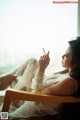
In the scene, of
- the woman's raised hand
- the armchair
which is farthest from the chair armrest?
the woman's raised hand

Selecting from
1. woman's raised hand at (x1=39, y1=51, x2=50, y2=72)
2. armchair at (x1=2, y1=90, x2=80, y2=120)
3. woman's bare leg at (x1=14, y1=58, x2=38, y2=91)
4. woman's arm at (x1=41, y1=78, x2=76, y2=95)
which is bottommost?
armchair at (x1=2, y1=90, x2=80, y2=120)

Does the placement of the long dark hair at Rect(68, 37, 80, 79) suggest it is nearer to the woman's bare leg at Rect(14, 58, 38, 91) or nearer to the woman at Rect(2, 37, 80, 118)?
the woman at Rect(2, 37, 80, 118)

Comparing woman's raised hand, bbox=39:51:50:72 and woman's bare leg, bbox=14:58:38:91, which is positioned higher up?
woman's raised hand, bbox=39:51:50:72

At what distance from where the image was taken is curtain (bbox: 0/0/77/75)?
1184 mm

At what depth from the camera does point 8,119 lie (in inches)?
45.8

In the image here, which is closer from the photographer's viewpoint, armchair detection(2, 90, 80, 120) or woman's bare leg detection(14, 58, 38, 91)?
armchair detection(2, 90, 80, 120)

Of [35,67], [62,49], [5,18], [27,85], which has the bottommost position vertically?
[27,85]

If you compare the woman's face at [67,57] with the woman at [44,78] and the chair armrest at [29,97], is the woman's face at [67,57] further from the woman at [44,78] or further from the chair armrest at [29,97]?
the chair armrest at [29,97]

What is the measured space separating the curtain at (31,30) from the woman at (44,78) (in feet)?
0.15

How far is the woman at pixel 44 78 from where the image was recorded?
1.18 m

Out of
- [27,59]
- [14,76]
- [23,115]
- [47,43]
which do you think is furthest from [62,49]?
[23,115]

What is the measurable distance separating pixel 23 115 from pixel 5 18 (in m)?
0.56

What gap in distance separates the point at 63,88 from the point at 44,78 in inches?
4.9

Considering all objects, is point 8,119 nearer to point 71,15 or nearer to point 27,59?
point 27,59
